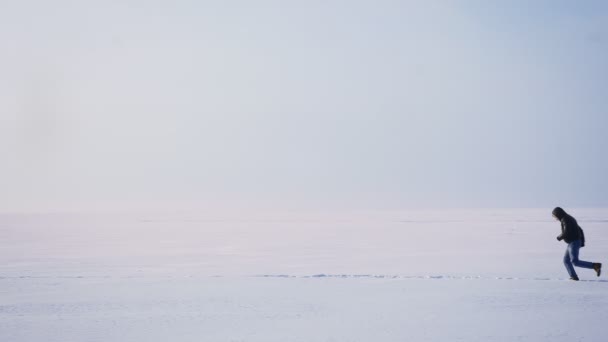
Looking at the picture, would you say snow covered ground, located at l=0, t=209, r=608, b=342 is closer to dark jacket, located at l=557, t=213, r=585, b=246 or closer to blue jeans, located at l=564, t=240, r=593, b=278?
blue jeans, located at l=564, t=240, r=593, b=278

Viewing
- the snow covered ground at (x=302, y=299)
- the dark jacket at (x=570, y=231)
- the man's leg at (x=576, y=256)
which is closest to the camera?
the snow covered ground at (x=302, y=299)

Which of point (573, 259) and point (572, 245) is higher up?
point (572, 245)

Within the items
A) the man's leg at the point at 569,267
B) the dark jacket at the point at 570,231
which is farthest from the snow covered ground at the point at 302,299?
the dark jacket at the point at 570,231

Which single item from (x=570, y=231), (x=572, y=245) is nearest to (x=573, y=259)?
(x=572, y=245)

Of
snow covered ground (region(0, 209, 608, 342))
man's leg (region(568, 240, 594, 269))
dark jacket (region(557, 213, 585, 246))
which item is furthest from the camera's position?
dark jacket (region(557, 213, 585, 246))

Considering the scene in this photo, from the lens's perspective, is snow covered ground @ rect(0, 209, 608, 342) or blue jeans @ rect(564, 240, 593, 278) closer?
snow covered ground @ rect(0, 209, 608, 342)

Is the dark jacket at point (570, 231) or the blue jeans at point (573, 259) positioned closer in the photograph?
the blue jeans at point (573, 259)

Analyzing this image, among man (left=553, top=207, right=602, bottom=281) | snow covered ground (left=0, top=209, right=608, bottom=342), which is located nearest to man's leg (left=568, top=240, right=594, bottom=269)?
man (left=553, top=207, right=602, bottom=281)

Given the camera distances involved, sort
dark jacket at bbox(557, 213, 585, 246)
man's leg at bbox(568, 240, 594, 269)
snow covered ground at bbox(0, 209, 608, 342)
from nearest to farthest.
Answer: snow covered ground at bbox(0, 209, 608, 342) → man's leg at bbox(568, 240, 594, 269) → dark jacket at bbox(557, 213, 585, 246)

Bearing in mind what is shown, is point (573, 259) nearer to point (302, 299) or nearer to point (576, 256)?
point (576, 256)

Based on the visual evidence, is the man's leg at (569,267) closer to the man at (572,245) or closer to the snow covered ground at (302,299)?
the man at (572,245)

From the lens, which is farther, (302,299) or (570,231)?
(570,231)

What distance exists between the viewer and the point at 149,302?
275 inches

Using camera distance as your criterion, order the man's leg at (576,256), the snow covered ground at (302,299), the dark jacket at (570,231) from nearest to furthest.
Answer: the snow covered ground at (302,299)
the man's leg at (576,256)
the dark jacket at (570,231)
